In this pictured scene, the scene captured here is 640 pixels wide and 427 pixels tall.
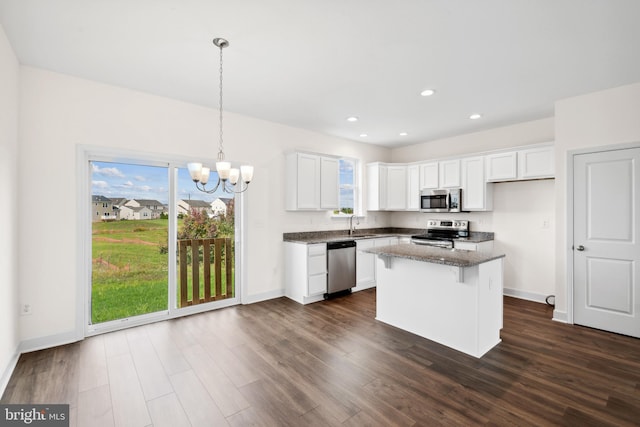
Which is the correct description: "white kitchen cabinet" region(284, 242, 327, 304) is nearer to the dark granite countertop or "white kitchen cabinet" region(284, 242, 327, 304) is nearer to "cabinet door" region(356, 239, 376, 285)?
the dark granite countertop

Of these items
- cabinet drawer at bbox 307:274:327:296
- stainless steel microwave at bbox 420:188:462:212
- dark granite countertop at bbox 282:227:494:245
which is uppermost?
stainless steel microwave at bbox 420:188:462:212

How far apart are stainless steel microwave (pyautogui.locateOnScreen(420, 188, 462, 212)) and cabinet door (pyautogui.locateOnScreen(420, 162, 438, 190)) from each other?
0.11 meters

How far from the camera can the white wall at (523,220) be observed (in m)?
4.46

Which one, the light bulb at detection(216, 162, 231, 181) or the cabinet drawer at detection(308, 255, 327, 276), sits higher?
the light bulb at detection(216, 162, 231, 181)

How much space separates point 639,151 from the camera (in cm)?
323

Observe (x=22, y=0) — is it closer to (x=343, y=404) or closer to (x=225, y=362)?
(x=225, y=362)

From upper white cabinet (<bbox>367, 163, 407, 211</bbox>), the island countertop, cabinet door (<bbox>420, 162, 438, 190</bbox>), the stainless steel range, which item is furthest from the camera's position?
upper white cabinet (<bbox>367, 163, 407, 211</bbox>)

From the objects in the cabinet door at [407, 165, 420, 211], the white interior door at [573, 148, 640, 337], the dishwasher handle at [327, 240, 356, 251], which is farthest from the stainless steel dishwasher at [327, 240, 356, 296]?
the white interior door at [573, 148, 640, 337]

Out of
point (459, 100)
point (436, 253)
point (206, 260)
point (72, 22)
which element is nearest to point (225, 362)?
point (206, 260)

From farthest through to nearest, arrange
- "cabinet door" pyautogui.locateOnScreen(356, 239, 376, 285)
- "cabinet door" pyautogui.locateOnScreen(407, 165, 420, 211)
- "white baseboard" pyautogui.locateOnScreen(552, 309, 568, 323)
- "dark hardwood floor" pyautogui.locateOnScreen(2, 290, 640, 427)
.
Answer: "cabinet door" pyautogui.locateOnScreen(407, 165, 420, 211) < "cabinet door" pyautogui.locateOnScreen(356, 239, 376, 285) < "white baseboard" pyautogui.locateOnScreen(552, 309, 568, 323) < "dark hardwood floor" pyautogui.locateOnScreen(2, 290, 640, 427)

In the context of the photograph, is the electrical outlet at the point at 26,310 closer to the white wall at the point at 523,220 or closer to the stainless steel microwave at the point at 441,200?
the stainless steel microwave at the point at 441,200

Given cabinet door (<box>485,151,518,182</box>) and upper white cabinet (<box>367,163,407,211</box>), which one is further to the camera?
upper white cabinet (<box>367,163,407,211</box>)

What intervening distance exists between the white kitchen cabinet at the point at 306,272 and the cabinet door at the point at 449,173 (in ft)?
8.28

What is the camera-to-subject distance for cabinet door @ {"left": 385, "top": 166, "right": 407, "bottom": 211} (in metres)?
5.95
